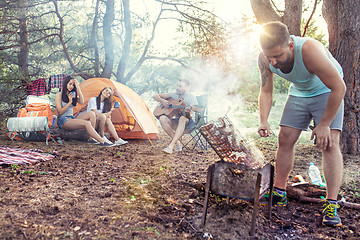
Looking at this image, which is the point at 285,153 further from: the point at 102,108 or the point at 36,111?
the point at 36,111

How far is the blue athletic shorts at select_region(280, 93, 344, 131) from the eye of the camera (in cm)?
223

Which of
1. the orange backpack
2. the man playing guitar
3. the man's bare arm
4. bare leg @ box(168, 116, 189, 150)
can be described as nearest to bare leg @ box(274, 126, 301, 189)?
the man's bare arm

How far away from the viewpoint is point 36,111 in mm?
5539

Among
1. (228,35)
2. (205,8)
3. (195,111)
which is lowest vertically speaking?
(195,111)

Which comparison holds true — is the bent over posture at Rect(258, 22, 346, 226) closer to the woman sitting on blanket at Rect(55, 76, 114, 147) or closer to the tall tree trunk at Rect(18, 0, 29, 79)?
the woman sitting on blanket at Rect(55, 76, 114, 147)

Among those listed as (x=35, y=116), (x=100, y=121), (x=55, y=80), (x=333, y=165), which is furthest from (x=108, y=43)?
(x=333, y=165)

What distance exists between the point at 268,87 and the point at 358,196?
162 centimetres

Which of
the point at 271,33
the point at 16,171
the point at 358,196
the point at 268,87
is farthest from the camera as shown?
the point at 16,171

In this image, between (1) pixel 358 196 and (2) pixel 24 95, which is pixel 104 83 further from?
(1) pixel 358 196

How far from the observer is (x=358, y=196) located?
294 centimetres

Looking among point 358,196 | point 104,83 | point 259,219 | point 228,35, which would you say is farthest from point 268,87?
point 228,35

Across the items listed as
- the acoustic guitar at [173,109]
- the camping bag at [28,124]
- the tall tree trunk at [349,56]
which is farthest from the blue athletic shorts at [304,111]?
the camping bag at [28,124]

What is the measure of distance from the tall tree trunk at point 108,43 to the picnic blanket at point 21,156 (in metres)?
4.60

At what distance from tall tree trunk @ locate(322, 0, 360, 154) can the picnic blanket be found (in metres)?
4.71
